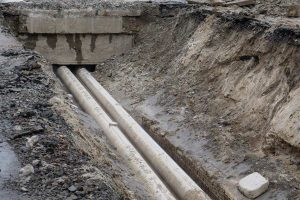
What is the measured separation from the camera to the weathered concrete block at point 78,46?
14.4m

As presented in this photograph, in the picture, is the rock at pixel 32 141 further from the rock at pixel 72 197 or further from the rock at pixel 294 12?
the rock at pixel 294 12

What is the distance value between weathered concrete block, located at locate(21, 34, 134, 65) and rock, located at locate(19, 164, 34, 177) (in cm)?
969

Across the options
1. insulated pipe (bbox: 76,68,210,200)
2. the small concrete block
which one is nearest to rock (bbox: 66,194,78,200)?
insulated pipe (bbox: 76,68,210,200)

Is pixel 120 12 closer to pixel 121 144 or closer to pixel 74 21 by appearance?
pixel 74 21

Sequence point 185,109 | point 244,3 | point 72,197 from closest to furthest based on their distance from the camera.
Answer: point 72,197 → point 185,109 → point 244,3

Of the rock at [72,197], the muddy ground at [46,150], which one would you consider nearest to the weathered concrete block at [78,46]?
the muddy ground at [46,150]

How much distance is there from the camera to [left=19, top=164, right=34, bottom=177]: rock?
5163mm

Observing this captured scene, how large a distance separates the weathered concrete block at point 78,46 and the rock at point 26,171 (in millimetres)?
9690

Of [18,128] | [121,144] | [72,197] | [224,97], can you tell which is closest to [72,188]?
[72,197]

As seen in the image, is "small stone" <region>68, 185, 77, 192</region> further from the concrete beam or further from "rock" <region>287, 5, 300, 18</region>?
the concrete beam

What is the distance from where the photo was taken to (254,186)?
7328 mm

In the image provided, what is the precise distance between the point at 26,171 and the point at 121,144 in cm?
386

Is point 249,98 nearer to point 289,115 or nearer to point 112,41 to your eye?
point 289,115

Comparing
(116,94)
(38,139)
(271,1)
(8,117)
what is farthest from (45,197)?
(271,1)
